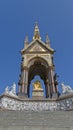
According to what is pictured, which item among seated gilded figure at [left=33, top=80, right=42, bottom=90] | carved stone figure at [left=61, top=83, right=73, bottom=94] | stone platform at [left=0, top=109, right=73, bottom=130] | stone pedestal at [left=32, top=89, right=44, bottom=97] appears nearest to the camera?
stone platform at [left=0, top=109, right=73, bottom=130]

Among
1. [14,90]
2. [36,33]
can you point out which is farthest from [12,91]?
[36,33]

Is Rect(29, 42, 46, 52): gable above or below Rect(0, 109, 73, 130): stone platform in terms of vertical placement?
above

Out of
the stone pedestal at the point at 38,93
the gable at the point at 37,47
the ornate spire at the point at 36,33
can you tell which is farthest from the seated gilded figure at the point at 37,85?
the ornate spire at the point at 36,33

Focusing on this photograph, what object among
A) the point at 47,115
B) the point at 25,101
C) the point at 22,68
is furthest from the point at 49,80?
the point at 47,115

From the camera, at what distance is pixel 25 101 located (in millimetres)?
18469

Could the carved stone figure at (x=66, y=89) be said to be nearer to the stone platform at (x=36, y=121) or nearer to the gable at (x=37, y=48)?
the gable at (x=37, y=48)

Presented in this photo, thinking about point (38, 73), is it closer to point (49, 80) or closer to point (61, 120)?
point (49, 80)

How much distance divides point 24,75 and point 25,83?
99cm

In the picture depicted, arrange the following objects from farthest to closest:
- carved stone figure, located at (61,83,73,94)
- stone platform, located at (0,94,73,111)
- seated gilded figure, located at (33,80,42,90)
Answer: seated gilded figure, located at (33,80,42,90)
carved stone figure, located at (61,83,73,94)
stone platform, located at (0,94,73,111)

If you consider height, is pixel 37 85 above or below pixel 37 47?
below

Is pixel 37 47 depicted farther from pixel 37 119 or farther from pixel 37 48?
pixel 37 119

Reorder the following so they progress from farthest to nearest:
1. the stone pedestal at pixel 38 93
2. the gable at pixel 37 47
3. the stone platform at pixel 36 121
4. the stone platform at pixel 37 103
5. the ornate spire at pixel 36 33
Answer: the ornate spire at pixel 36 33, the gable at pixel 37 47, the stone pedestal at pixel 38 93, the stone platform at pixel 37 103, the stone platform at pixel 36 121

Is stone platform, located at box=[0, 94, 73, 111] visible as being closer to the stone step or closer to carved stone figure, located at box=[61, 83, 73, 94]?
carved stone figure, located at box=[61, 83, 73, 94]

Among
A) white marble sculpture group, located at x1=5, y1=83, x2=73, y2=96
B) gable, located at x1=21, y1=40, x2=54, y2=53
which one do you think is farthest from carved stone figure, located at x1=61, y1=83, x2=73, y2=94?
gable, located at x1=21, y1=40, x2=54, y2=53
